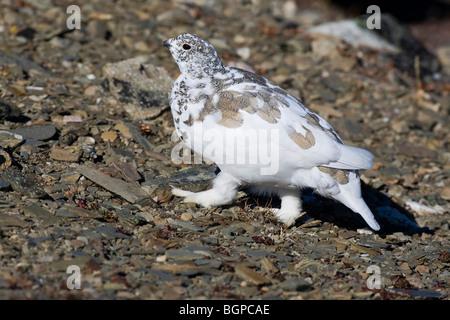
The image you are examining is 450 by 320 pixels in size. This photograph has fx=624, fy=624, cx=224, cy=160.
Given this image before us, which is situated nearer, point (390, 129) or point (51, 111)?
point (51, 111)

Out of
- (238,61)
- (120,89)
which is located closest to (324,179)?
(120,89)

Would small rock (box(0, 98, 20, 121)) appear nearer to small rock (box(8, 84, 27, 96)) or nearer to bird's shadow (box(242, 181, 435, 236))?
small rock (box(8, 84, 27, 96))

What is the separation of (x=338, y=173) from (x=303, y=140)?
431 millimetres

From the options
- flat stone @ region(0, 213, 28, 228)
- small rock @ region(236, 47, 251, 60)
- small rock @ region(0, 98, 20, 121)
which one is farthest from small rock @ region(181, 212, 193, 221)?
small rock @ region(236, 47, 251, 60)

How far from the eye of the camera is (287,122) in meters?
4.79

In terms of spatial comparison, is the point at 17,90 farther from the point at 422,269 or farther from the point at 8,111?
the point at 422,269

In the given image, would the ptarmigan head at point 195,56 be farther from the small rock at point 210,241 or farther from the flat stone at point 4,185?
the flat stone at point 4,185

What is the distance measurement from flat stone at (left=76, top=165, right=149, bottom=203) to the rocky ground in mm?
15

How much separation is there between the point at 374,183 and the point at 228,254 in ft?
8.74

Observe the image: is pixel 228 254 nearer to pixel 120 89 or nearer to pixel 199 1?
pixel 120 89

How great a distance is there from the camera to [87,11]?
28.7ft

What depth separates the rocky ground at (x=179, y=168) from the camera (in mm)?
4215

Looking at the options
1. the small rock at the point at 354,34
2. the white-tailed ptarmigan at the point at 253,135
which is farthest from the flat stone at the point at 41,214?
the small rock at the point at 354,34

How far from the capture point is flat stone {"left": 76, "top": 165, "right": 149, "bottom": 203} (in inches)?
203
